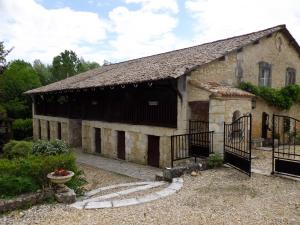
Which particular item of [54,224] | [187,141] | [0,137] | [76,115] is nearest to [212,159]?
[187,141]

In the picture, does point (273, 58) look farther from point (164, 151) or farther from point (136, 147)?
point (136, 147)

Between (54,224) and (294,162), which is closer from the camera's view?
(54,224)

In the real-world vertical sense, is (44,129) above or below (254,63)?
below

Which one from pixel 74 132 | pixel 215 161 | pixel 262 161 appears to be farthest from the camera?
pixel 74 132

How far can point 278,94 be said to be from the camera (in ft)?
51.8

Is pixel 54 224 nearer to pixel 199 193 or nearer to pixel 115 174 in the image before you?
pixel 199 193

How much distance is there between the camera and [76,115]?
19.5 metres

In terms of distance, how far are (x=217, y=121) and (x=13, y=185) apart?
6991 millimetres

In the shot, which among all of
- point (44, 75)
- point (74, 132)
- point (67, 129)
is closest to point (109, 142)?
point (74, 132)

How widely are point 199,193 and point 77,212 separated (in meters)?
2.99

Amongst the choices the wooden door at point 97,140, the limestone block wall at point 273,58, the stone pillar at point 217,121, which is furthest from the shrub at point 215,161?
the wooden door at point 97,140

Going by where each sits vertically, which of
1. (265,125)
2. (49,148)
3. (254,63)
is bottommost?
(49,148)

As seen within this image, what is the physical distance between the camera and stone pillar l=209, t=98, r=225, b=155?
10.7m

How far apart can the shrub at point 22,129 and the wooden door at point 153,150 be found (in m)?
17.4
